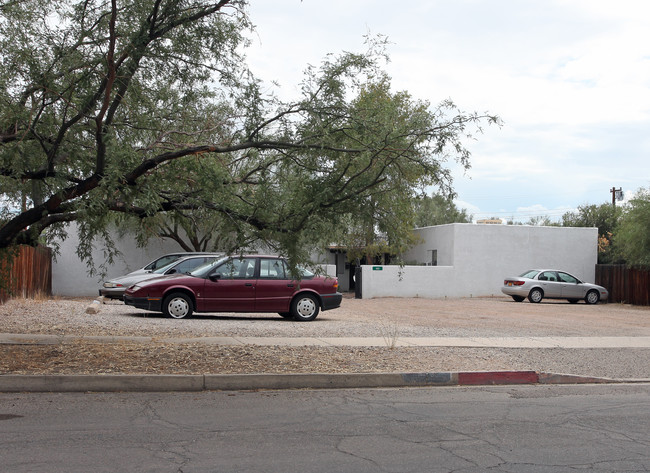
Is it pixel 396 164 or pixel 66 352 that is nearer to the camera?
pixel 396 164

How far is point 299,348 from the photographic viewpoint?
40.7 ft

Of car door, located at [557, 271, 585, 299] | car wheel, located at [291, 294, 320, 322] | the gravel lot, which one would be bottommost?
the gravel lot

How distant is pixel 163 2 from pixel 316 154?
3.09 metres

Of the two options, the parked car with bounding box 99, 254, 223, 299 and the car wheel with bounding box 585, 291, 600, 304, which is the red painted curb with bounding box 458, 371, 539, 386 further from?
the car wheel with bounding box 585, 291, 600, 304

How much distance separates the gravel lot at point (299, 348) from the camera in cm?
1047

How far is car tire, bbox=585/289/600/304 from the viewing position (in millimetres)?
31712

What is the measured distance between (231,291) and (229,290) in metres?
0.06

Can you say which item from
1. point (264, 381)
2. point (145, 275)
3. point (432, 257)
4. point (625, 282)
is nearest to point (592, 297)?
point (625, 282)

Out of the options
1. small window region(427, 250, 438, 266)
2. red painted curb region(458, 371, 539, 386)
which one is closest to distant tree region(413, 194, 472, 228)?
small window region(427, 250, 438, 266)

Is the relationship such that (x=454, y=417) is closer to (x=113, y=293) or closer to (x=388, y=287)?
(x=113, y=293)

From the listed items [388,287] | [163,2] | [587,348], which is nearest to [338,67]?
[163,2]

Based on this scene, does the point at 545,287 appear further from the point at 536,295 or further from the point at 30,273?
the point at 30,273

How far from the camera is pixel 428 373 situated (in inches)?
414

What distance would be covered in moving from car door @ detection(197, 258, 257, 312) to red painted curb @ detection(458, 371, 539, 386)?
773 cm
